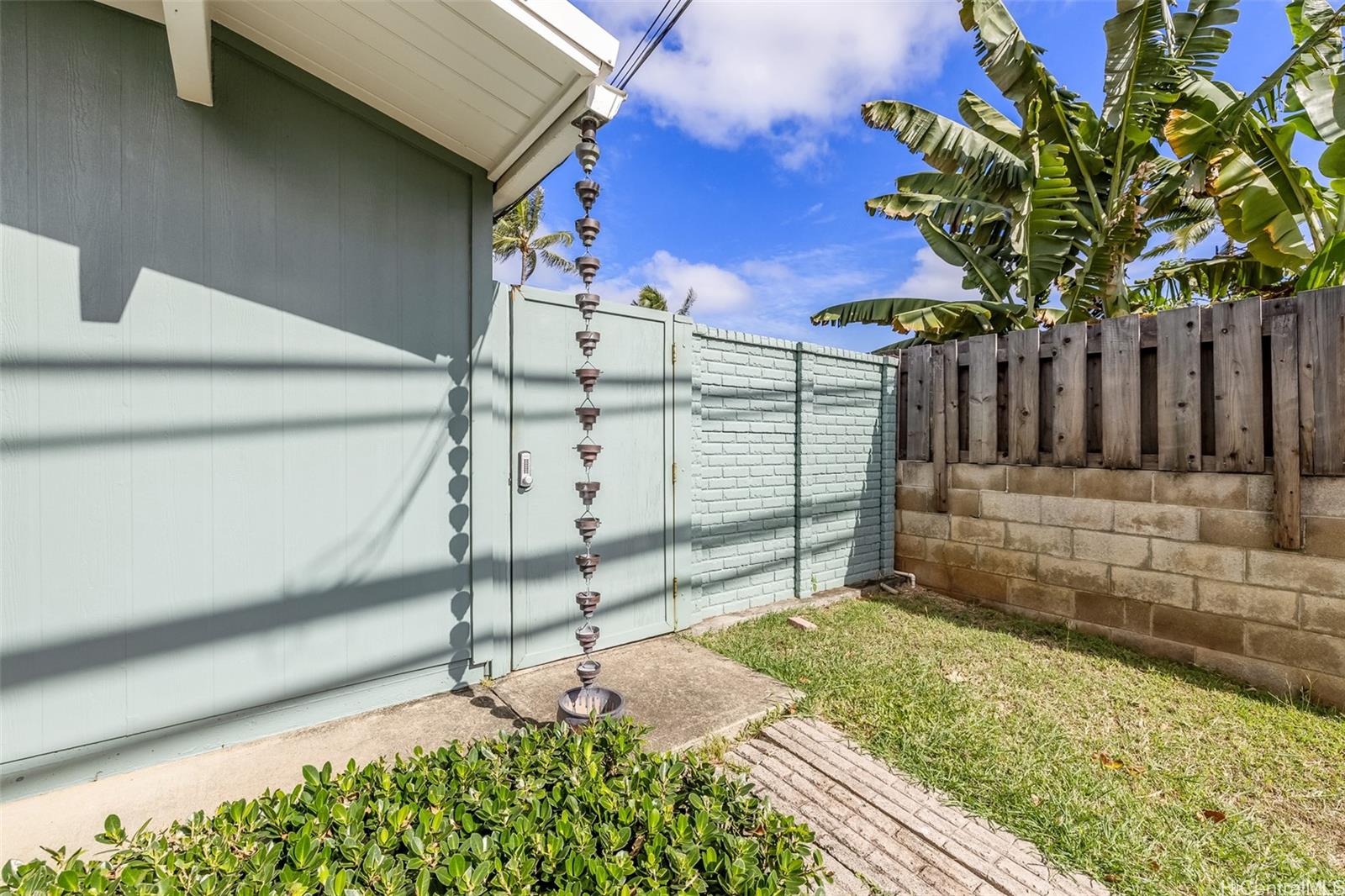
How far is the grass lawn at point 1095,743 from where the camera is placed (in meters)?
1.81

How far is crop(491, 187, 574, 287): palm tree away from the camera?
18.2m

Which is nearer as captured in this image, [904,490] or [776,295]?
[904,490]

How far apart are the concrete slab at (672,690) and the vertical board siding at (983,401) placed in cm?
260

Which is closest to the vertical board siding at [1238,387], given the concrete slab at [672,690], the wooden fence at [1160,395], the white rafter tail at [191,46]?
the wooden fence at [1160,395]

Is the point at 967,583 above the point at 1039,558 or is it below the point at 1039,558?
below

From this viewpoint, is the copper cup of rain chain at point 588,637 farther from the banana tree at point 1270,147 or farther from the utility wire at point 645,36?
the banana tree at point 1270,147

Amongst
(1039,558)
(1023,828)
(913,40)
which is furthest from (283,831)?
(913,40)

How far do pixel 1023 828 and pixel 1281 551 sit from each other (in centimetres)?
244

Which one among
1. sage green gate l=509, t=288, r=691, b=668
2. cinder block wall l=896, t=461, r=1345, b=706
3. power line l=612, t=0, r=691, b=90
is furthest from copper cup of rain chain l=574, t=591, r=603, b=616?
power line l=612, t=0, r=691, b=90

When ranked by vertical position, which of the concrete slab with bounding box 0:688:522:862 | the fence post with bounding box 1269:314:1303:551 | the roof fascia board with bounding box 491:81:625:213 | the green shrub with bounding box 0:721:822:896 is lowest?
the concrete slab with bounding box 0:688:522:862

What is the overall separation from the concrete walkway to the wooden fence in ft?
8.85

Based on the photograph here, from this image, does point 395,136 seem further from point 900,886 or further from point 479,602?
point 900,886

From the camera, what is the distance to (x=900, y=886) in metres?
1.70

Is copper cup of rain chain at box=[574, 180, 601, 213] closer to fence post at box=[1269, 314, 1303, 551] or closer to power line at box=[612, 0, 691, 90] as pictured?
power line at box=[612, 0, 691, 90]
